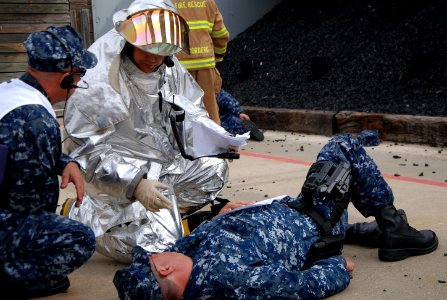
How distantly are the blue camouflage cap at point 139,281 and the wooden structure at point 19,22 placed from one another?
305 inches

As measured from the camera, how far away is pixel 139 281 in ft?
10.4

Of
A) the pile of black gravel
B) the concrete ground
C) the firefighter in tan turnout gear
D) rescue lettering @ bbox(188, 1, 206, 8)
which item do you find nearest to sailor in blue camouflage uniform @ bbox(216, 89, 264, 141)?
the concrete ground

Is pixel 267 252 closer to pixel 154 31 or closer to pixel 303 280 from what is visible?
pixel 303 280

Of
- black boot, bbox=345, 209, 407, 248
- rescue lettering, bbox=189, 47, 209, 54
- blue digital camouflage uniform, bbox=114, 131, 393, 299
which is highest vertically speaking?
blue digital camouflage uniform, bbox=114, 131, 393, 299

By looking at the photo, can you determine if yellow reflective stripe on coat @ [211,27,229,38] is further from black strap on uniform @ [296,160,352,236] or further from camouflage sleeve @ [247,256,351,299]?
camouflage sleeve @ [247,256,351,299]

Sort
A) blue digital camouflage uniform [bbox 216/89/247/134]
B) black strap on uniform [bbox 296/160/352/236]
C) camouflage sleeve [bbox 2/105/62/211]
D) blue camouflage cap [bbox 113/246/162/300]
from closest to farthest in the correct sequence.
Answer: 1. blue camouflage cap [bbox 113/246/162/300]
2. camouflage sleeve [bbox 2/105/62/211]
3. black strap on uniform [bbox 296/160/352/236]
4. blue digital camouflage uniform [bbox 216/89/247/134]

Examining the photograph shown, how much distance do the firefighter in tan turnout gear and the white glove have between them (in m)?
Answer: 3.27

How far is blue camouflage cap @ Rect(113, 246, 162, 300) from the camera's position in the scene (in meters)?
3.14

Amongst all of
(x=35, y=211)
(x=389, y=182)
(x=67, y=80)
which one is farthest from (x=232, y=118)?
(x=35, y=211)

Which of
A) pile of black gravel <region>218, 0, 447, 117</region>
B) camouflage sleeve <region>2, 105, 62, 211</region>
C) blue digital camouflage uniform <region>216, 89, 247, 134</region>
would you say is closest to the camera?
camouflage sleeve <region>2, 105, 62, 211</region>

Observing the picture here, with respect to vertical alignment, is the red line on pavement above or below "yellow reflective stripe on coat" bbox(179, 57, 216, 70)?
below

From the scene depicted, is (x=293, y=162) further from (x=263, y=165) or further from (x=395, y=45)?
(x=395, y=45)

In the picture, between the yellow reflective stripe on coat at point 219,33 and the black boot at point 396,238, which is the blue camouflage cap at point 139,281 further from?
the yellow reflective stripe on coat at point 219,33

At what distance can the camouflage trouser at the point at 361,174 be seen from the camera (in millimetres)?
4004
